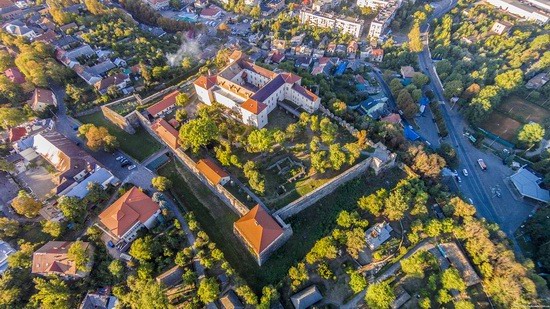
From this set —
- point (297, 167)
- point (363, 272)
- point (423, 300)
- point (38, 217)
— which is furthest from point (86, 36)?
point (423, 300)

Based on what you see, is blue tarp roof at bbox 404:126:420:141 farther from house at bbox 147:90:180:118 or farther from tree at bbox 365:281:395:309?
house at bbox 147:90:180:118

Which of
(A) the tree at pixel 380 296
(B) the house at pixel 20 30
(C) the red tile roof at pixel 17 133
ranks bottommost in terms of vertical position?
(C) the red tile roof at pixel 17 133

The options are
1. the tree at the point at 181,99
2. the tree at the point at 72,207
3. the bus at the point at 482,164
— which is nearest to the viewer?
the tree at the point at 72,207

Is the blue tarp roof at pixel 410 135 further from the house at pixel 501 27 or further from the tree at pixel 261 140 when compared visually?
Answer: the house at pixel 501 27

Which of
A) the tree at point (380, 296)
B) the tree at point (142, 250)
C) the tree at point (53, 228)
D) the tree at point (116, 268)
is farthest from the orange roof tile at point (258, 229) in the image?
the tree at point (53, 228)

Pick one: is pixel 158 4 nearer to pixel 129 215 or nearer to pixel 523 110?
pixel 129 215

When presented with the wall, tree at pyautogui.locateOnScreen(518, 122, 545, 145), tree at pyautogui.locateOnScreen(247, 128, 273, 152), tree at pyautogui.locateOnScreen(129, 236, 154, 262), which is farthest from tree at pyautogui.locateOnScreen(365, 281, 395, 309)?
tree at pyautogui.locateOnScreen(518, 122, 545, 145)
